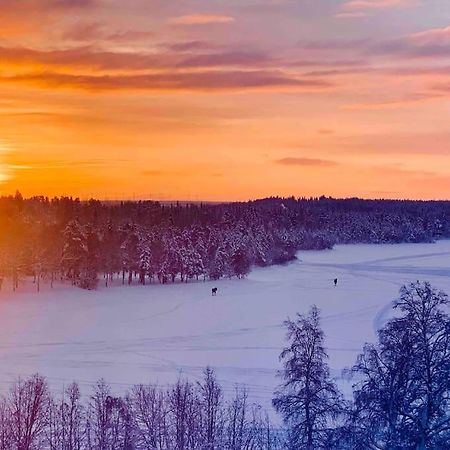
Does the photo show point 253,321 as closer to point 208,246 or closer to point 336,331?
point 336,331

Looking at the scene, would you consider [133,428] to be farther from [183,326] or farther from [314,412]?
[183,326]

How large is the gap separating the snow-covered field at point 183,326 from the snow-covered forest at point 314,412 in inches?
257

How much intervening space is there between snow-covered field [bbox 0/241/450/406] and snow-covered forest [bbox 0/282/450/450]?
21.4 feet

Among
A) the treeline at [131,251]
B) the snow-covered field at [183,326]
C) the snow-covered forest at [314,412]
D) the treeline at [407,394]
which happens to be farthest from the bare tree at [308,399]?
the treeline at [131,251]

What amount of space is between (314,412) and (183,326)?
1269 inches

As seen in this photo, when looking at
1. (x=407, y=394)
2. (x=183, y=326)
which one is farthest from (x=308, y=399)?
(x=183, y=326)

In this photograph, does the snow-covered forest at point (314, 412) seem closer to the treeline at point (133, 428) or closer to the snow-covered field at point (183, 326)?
the treeline at point (133, 428)

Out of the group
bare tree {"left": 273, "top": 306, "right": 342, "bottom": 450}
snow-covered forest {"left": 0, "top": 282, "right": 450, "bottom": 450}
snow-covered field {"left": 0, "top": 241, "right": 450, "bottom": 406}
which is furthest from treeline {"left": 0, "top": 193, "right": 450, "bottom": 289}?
bare tree {"left": 273, "top": 306, "right": 342, "bottom": 450}

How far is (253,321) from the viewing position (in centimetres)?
5588

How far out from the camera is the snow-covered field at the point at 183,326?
38438 millimetres

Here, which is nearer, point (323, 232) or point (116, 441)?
point (116, 441)

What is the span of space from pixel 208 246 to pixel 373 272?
24.3m

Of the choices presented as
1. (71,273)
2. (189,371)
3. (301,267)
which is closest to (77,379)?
(189,371)

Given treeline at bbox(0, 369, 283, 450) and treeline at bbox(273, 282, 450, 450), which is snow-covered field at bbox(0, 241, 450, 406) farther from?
treeline at bbox(273, 282, 450, 450)
